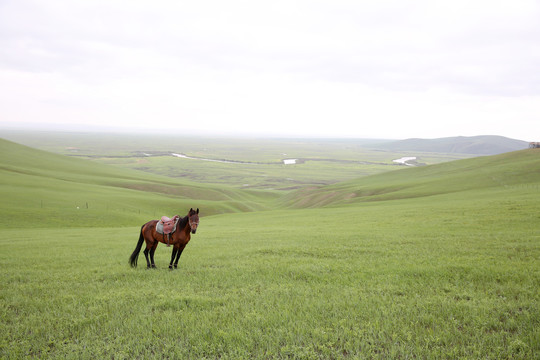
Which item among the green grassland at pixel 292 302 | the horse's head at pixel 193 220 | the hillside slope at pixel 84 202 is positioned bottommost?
the hillside slope at pixel 84 202

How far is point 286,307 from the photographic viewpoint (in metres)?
7.05

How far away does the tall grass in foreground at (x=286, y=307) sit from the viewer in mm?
5492

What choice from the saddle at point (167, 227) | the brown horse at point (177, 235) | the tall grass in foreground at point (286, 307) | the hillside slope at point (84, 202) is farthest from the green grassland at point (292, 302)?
the hillside slope at point (84, 202)

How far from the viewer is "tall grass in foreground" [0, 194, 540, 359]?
5.49 m

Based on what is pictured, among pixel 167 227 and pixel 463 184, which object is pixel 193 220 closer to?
pixel 167 227

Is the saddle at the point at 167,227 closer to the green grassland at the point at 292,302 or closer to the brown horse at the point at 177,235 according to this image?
the brown horse at the point at 177,235

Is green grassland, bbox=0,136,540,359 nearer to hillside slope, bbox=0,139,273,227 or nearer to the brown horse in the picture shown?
the brown horse

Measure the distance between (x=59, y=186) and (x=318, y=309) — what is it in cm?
7463

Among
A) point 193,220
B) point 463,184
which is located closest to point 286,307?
point 193,220

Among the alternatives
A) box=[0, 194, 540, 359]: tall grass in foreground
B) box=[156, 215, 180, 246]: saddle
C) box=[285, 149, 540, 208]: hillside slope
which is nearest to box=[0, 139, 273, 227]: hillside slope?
box=[285, 149, 540, 208]: hillside slope

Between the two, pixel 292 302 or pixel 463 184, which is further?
pixel 463 184

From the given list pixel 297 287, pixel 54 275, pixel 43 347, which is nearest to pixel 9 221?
pixel 54 275

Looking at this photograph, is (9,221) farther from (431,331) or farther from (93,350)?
(431,331)

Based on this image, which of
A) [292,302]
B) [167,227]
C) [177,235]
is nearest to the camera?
[292,302]
